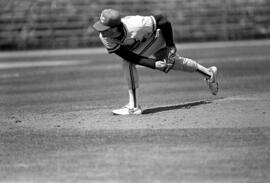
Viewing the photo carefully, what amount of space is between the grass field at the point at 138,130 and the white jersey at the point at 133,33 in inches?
43.2

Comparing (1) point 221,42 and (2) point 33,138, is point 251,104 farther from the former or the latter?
(1) point 221,42

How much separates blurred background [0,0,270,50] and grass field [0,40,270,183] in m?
10.3

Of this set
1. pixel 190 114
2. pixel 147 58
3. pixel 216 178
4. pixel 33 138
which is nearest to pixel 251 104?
pixel 190 114

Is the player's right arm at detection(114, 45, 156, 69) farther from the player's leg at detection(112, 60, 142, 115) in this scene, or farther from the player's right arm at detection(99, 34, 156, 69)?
the player's leg at detection(112, 60, 142, 115)

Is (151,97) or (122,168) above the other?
(122,168)

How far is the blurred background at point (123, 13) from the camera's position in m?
28.1

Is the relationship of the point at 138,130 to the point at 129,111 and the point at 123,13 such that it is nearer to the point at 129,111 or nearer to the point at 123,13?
the point at 129,111

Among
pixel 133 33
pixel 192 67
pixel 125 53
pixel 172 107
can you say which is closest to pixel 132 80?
pixel 125 53

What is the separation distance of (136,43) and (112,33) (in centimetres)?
58

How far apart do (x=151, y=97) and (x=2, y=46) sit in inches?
597

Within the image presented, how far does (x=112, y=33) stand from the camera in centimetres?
1038

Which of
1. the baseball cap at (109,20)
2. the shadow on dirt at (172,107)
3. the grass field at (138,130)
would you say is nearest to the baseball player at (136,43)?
the baseball cap at (109,20)

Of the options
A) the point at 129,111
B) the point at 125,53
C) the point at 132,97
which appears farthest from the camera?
the point at 129,111

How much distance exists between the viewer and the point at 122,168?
25.9 feet
